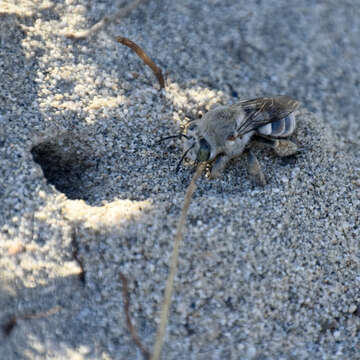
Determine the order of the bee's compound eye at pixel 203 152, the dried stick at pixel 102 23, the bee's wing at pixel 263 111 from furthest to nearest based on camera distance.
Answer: the dried stick at pixel 102 23, the bee's wing at pixel 263 111, the bee's compound eye at pixel 203 152

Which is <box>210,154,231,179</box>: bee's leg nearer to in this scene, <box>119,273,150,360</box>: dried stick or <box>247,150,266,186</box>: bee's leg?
<box>247,150,266,186</box>: bee's leg

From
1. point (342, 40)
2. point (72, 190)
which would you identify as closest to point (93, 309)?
point (72, 190)

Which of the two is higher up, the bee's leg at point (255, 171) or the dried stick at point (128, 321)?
the bee's leg at point (255, 171)

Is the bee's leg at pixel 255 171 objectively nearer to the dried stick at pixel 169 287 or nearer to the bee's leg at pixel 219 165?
the bee's leg at pixel 219 165

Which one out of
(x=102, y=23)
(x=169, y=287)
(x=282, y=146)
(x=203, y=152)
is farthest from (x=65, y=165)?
(x=282, y=146)

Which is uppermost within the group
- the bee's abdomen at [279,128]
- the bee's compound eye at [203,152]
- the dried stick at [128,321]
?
the bee's abdomen at [279,128]

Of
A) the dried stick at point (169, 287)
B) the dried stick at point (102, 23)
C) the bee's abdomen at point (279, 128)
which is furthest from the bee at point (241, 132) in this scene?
the dried stick at point (102, 23)

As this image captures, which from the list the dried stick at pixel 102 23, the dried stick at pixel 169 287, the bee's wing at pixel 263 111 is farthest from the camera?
the dried stick at pixel 102 23
